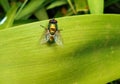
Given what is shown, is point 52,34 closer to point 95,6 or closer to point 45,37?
point 45,37

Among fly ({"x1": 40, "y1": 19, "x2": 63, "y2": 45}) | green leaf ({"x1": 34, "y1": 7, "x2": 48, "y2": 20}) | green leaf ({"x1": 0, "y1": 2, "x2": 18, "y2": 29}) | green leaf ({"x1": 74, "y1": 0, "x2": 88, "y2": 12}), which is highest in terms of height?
fly ({"x1": 40, "y1": 19, "x2": 63, "y2": 45})

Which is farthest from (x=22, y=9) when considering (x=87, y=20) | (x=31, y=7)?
(x=87, y=20)

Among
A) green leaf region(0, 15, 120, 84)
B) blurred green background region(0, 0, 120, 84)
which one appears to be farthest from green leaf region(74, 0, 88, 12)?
green leaf region(0, 15, 120, 84)

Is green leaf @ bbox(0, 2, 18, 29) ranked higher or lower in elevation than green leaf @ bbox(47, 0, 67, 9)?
higher

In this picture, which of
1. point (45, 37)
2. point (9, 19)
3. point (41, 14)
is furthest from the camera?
point (41, 14)

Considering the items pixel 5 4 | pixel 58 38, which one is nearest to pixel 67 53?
pixel 58 38

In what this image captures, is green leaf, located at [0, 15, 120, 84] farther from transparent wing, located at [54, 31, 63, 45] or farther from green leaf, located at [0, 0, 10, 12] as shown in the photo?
green leaf, located at [0, 0, 10, 12]
